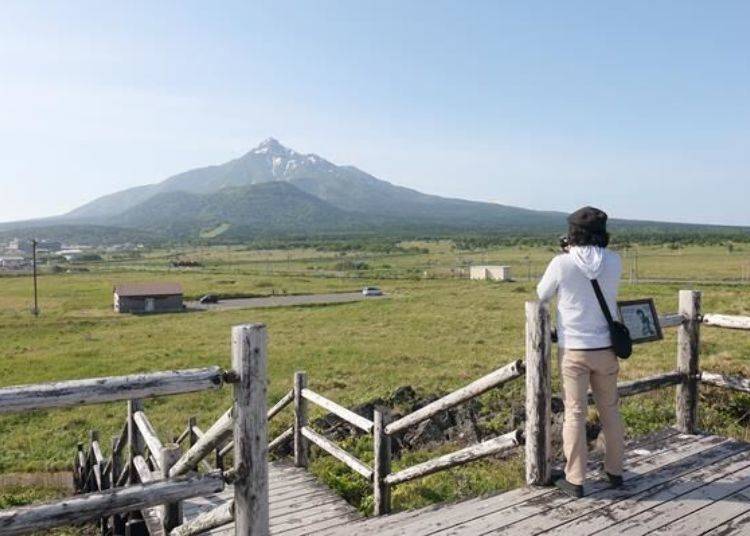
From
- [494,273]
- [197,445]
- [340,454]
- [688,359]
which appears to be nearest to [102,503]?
[197,445]

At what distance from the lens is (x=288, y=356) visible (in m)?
26.8

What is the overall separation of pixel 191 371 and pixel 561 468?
3.28m

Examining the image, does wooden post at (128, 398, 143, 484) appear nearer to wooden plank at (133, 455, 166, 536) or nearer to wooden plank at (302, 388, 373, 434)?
wooden plank at (133, 455, 166, 536)

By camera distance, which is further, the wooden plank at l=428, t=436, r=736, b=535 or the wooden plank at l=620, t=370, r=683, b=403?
the wooden plank at l=620, t=370, r=683, b=403

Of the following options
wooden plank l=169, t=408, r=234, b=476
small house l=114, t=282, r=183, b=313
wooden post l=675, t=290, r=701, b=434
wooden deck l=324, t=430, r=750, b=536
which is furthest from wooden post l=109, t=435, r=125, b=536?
small house l=114, t=282, r=183, b=313

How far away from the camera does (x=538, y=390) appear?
15.1ft

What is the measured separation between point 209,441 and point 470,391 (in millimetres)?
2189

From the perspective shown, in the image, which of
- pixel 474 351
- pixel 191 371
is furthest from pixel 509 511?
pixel 474 351

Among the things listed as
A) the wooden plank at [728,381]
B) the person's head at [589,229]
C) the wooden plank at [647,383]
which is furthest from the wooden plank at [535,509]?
the person's head at [589,229]

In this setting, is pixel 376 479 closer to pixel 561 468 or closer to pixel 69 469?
pixel 561 468

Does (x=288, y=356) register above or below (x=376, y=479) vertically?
below

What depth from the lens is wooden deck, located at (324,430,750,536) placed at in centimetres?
407

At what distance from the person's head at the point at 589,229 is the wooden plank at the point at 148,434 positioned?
3720 mm

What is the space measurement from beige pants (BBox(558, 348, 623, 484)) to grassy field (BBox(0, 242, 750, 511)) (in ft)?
6.75
